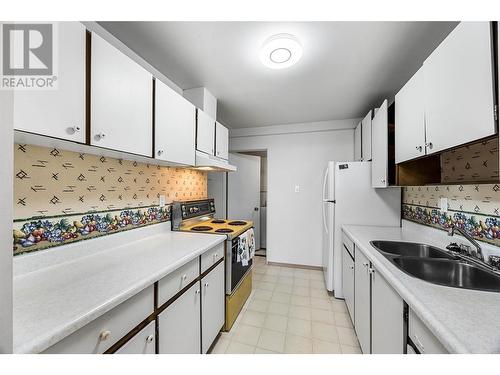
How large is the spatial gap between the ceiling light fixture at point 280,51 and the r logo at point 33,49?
1184 millimetres

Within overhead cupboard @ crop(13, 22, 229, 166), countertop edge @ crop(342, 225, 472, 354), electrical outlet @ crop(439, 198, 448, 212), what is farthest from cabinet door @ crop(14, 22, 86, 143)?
electrical outlet @ crop(439, 198, 448, 212)

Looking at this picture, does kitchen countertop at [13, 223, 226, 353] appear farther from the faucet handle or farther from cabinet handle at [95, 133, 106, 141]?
the faucet handle

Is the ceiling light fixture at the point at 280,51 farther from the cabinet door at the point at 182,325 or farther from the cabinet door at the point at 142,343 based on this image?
the cabinet door at the point at 142,343

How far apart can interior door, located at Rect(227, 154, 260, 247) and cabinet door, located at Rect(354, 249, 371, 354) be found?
2.42 metres

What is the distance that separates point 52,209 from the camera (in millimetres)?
1082

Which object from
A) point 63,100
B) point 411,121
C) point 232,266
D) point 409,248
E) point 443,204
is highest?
point 411,121

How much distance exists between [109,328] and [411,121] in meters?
2.06

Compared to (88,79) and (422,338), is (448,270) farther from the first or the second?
(88,79)

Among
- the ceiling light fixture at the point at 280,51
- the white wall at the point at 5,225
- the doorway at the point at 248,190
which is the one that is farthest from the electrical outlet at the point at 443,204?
the doorway at the point at 248,190

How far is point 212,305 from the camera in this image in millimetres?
1576

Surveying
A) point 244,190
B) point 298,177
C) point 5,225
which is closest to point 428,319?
point 5,225

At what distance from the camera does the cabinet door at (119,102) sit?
102 cm
